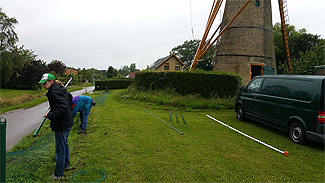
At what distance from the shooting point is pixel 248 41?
53.4 feet

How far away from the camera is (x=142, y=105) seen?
527 inches

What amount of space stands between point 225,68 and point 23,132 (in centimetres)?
1503

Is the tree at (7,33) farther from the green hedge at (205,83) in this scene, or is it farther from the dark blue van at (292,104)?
the dark blue van at (292,104)

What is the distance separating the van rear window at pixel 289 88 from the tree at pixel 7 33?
2887 centimetres

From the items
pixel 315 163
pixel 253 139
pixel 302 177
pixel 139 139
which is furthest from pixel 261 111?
pixel 139 139

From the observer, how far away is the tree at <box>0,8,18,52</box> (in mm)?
23227

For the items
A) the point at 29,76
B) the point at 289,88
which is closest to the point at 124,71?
the point at 29,76

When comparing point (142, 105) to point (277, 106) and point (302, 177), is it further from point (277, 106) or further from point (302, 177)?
point (302, 177)

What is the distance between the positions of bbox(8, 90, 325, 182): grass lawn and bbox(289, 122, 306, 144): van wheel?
0.20 meters

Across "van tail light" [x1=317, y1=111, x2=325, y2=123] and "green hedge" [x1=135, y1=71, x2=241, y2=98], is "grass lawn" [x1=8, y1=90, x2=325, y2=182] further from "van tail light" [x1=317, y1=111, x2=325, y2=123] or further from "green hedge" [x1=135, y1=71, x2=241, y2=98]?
"green hedge" [x1=135, y1=71, x2=241, y2=98]

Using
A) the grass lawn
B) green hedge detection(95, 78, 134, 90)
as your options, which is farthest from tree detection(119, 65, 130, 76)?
the grass lawn

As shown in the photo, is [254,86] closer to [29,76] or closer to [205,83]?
[205,83]

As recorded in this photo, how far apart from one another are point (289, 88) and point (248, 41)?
11640mm

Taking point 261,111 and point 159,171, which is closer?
point 159,171
